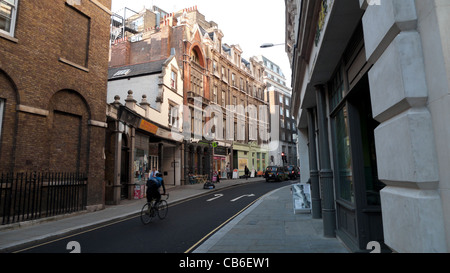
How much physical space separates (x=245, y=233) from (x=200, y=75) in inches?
1041

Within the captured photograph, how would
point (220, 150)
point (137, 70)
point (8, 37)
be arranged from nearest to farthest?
1. point (8, 37)
2. point (137, 70)
3. point (220, 150)

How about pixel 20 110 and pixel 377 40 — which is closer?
pixel 377 40

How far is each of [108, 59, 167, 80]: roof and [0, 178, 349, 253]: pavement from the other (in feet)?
51.2

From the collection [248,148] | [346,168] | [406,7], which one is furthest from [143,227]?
[248,148]

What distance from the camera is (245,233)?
23.8 ft

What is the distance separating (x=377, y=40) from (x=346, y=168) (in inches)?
160

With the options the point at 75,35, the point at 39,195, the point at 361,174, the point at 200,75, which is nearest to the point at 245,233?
the point at 361,174

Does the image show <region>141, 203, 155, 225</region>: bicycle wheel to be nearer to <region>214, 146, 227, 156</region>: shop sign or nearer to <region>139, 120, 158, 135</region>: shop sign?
<region>139, 120, 158, 135</region>: shop sign

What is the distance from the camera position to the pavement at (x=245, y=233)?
18.9 feet

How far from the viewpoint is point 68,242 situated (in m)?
7.09

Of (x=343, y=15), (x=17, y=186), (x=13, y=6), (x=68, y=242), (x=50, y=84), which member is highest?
(x=13, y=6)

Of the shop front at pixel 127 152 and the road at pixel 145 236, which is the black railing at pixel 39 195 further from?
the shop front at pixel 127 152

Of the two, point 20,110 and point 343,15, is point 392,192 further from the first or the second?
point 20,110

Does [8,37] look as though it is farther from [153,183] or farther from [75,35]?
[153,183]
